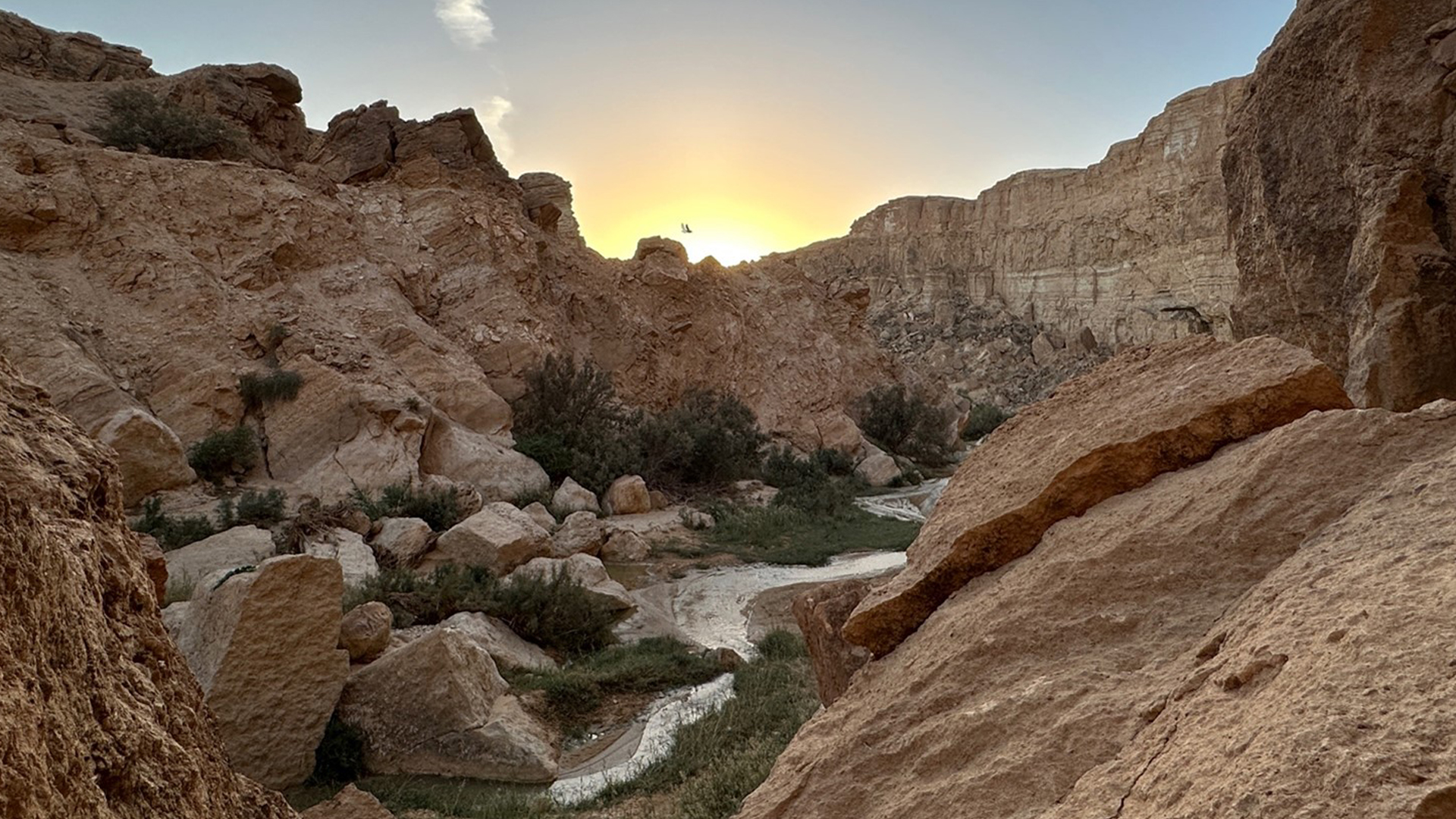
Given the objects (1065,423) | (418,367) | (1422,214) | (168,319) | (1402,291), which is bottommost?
(1065,423)

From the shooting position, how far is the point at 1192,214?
40750mm

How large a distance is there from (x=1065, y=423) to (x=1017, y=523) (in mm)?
526

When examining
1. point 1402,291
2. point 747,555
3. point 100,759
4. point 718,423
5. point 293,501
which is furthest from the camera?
point 718,423

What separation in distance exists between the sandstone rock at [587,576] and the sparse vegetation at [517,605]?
9.9 inches

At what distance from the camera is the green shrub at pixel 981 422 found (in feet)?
104

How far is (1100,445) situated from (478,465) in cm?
1333

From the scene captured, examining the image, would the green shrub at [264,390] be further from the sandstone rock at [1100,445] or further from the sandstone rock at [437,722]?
the sandstone rock at [1100,445]

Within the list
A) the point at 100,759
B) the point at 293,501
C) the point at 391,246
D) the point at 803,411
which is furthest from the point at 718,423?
the point at 100,759

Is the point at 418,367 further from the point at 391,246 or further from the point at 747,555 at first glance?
the point at 747,555

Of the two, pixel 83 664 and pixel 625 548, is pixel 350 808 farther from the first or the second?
pixel 625 548

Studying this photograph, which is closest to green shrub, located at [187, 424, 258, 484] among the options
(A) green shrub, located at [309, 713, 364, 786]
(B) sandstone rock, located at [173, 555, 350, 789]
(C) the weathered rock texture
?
(B) sandstone rock, located at [173, 555, 350, 789]

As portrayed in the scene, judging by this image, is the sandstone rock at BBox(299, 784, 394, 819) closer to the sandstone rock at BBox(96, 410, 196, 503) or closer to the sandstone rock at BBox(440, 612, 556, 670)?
the sandstone rock at BBox(440, 612, 556, 670)

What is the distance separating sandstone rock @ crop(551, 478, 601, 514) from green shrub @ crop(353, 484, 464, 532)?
225 cm

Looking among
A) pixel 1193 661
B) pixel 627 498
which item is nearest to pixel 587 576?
pixel 627 498
